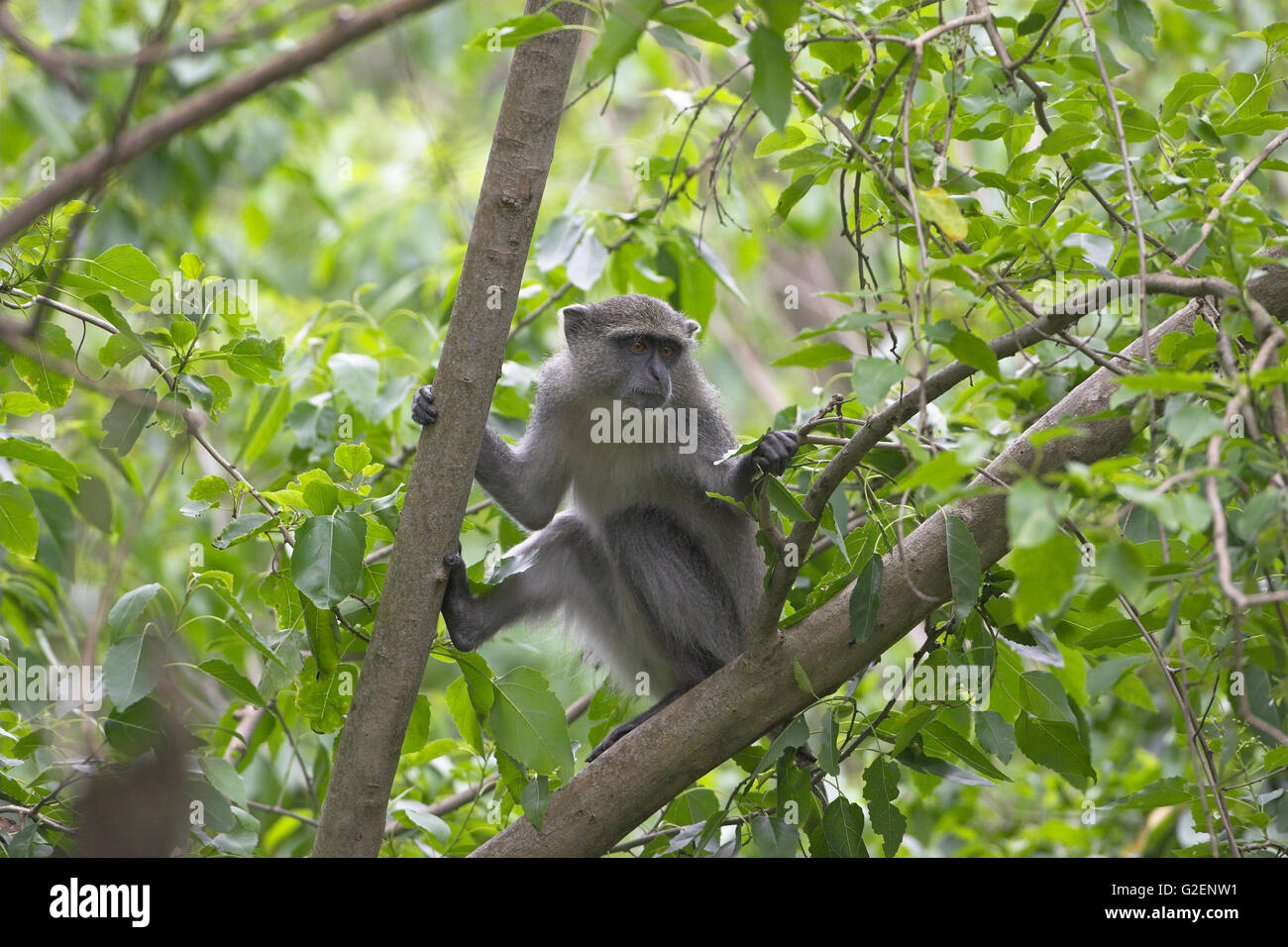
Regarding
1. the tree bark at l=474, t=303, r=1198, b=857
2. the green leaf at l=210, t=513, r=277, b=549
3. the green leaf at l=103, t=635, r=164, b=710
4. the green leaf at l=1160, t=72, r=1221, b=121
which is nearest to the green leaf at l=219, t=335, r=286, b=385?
the green leaf at l=210, t=513, r=277, b=549

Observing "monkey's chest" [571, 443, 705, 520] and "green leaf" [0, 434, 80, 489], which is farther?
"monkey's chest" [571, 443, 705, 520]

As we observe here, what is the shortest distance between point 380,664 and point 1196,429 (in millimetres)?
3021

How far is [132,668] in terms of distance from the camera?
13.2ft

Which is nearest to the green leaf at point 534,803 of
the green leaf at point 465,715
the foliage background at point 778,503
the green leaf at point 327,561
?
the foliage background at point 778,503

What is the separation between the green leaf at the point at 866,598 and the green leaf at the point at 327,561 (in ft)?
5.93

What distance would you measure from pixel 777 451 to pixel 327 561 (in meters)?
1.77

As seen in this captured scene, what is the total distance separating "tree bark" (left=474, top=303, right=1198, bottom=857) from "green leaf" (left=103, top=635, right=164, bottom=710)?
58.9 inches

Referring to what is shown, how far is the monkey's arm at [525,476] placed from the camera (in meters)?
6.29

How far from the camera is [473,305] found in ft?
13.7

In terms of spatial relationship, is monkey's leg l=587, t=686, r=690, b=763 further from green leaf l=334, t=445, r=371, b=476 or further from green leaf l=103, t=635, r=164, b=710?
green leaf l=103, t=635, r=164, b=710

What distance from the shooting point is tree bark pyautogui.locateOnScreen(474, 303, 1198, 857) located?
170 inches

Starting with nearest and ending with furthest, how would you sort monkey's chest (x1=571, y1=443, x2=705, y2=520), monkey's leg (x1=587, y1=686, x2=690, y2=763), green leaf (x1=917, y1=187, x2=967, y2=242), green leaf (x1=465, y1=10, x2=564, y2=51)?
1. green leaf (x1=465, y1=10, x2=564, y2=51)
2. green leaf (x1=917, y1=187, x2=967, y2=242)
3. monkey's leg (x1=587, y1=686, x2=690, y2=763)
4. monkey's chest (x1=571, y1=443, x2=705, y2=520)

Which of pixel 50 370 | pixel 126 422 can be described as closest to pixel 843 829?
pixel 126 422

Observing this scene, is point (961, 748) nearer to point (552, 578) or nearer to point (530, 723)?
point (530, 723)
